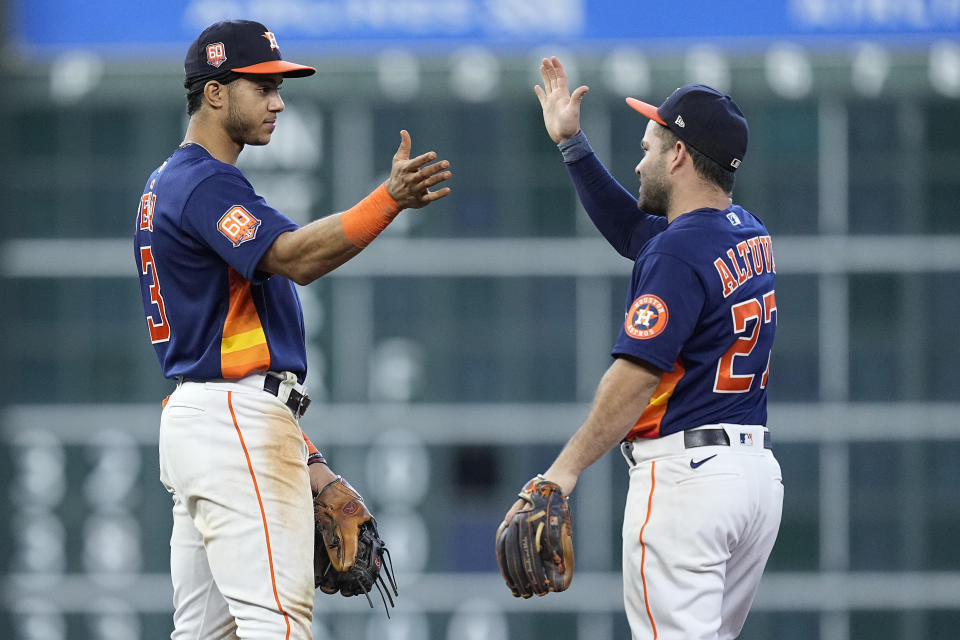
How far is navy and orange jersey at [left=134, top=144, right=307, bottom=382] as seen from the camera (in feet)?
13.3

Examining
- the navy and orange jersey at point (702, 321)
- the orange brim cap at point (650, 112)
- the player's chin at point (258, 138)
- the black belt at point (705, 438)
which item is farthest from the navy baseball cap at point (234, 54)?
the black belt at point (705, 438)

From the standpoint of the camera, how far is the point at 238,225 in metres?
4.04

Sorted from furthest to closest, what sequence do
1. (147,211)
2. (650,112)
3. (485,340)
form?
(485,340)
(650,112)
(147,211)

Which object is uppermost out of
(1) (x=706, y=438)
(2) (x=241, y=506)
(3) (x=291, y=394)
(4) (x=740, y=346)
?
(4) (x=740, y=346)

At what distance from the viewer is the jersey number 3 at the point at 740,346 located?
4195mm

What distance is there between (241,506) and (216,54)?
1182mm

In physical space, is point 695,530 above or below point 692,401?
below

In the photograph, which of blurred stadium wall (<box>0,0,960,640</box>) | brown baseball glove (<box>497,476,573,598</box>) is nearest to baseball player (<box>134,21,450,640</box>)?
brown baseball glove (<box>497,476,573,598</box>)

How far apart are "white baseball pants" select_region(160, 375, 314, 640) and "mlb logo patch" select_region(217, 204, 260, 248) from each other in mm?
377

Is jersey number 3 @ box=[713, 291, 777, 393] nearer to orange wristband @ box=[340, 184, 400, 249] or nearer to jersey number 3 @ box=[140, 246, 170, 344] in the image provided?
orange wristband @ box=[340, 184, 400, 249]

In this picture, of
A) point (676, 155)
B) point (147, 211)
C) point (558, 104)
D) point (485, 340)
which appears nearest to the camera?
point (147, 211)

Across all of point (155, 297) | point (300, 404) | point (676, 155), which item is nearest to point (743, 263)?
point (676, 155)

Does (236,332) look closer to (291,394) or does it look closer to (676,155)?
(291,394)

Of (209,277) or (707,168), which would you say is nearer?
(209,277)
